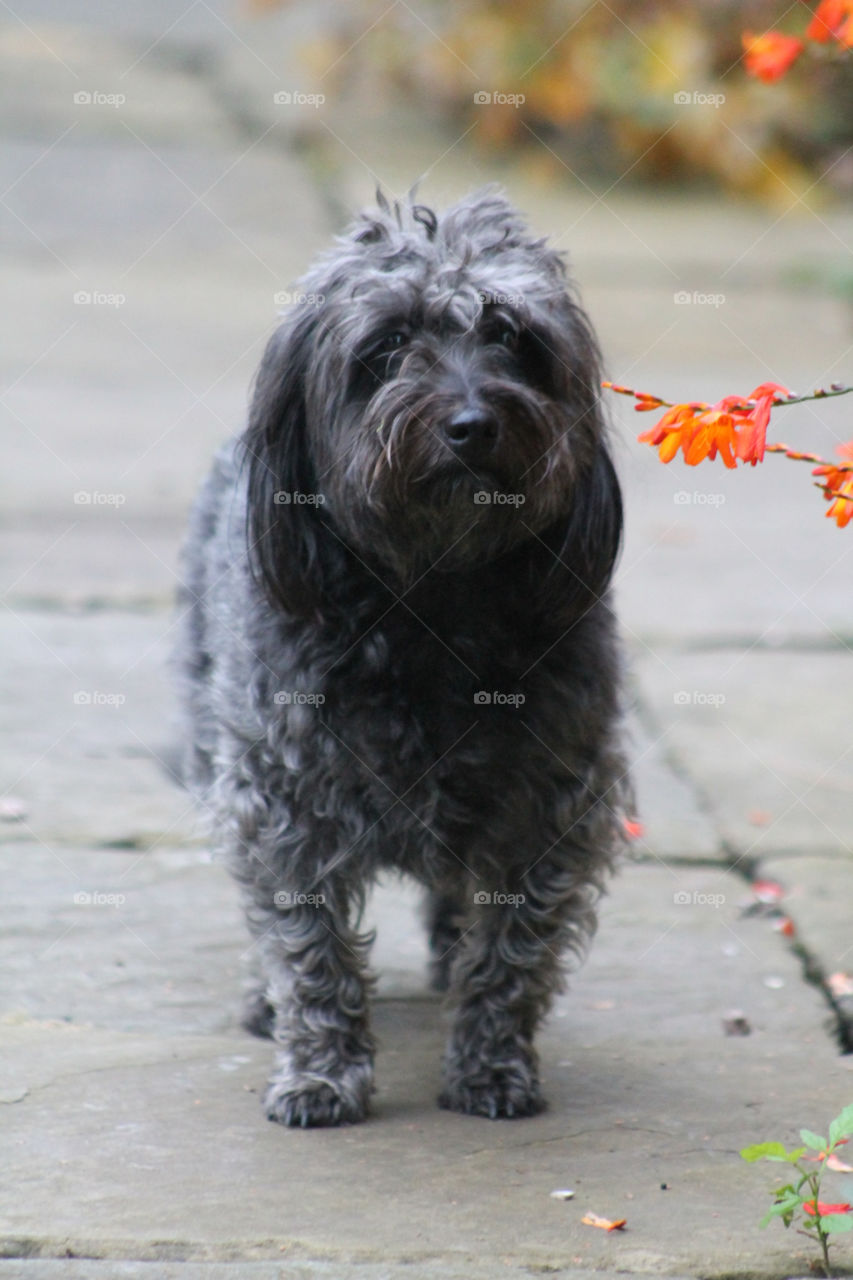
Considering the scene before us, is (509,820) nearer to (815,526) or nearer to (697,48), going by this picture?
(815,526)

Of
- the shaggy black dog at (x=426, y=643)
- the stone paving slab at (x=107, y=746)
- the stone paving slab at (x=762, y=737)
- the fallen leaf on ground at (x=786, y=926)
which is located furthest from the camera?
the stone paving slab at (x=762, y=737)

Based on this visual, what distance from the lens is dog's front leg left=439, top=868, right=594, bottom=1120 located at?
3465mm

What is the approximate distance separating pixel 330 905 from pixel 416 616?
62 cm

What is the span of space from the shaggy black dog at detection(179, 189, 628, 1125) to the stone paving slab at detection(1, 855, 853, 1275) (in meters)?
0.16

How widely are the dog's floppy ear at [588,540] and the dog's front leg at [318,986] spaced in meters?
0.78

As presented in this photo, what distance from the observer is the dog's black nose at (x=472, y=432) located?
10.2 ft

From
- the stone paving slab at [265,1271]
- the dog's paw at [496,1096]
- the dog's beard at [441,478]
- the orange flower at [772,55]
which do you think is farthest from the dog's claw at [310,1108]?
the orange flower at [772,55]

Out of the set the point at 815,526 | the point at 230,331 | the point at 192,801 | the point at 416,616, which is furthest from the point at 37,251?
the point at 416,616

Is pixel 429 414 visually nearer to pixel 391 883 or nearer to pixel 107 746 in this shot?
pixel 391 883

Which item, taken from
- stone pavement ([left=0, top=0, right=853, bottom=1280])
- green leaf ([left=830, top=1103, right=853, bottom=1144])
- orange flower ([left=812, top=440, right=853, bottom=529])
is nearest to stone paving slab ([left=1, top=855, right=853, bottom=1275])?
stone pavement ([left=0, top=0, right=853, bottom=1280])

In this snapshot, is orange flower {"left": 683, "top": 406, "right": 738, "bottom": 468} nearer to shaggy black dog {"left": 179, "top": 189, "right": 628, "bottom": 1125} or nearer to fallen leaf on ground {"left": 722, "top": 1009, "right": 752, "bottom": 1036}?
shaggy black dog {"left": 179, "top": 189, "right": 628, "bottom": 1125}

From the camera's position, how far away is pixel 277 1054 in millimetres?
3512

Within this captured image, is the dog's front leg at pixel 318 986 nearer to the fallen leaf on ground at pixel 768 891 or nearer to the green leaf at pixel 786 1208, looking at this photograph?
the green leaf at pixel 786 1208

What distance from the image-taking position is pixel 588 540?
11.2 ft
